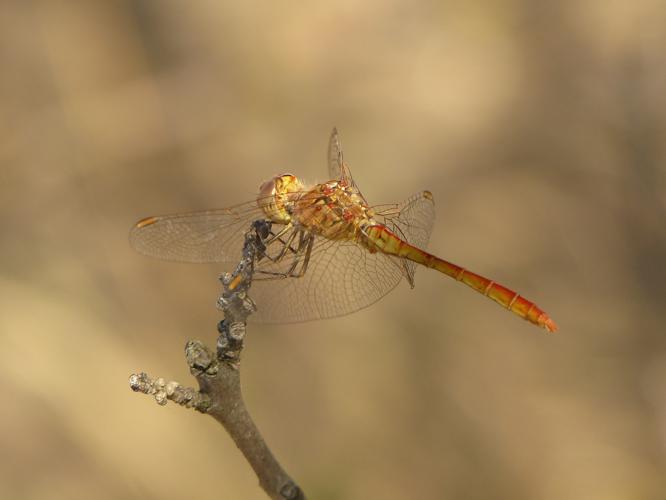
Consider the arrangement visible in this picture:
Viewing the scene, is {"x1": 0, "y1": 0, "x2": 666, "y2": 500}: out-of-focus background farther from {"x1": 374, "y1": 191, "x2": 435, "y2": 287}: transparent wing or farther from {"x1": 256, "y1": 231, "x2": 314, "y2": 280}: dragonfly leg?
{"x1": 256, "y1": 231, "x2": 314, "y2": 280}: dragonfly leg

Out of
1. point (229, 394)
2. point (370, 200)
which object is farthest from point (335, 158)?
point (229, 394)

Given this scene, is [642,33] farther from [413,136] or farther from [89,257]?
[89,257]

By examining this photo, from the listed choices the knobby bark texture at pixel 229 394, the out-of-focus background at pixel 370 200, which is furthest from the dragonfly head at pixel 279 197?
the out-of-focus background at pixel 370 200

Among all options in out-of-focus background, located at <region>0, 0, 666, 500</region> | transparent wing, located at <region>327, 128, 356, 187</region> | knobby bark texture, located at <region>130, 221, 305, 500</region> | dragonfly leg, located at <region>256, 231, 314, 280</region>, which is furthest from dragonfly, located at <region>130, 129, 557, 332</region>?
out-of-focus background, located at <region>0, 0, 666, 500</region>

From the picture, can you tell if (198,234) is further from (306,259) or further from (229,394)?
(229,394)

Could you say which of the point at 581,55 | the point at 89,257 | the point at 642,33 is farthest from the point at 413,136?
the point at 89,257
